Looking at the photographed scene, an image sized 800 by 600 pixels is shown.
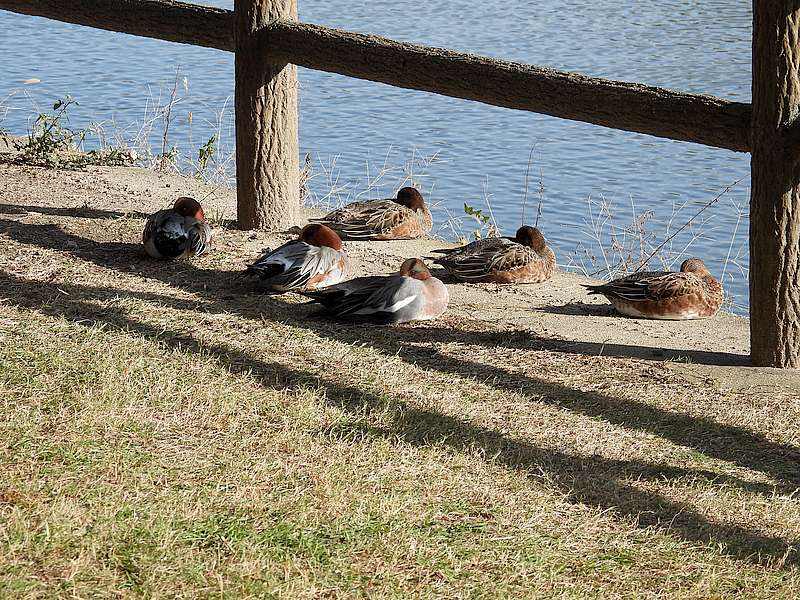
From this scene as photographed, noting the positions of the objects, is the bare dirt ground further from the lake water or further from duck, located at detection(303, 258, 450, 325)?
the lake water

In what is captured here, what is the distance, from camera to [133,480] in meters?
3.95

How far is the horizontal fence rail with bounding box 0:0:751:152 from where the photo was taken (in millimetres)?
5824

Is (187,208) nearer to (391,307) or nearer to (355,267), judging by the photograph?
(355,267)

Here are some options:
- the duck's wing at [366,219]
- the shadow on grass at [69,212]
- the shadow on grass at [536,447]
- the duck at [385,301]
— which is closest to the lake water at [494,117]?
the duck's wing at [366,219]

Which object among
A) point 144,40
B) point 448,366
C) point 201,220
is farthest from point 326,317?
point 144,40

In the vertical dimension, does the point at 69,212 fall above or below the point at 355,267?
above

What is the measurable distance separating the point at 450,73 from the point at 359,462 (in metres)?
3.26

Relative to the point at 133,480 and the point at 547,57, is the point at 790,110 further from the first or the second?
the point at 547,57

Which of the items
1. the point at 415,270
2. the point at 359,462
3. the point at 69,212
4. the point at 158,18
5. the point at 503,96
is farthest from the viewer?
the point at 69,212

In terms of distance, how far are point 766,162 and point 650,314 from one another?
145 cm

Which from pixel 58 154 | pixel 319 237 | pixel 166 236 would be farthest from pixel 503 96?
pixel 58 154

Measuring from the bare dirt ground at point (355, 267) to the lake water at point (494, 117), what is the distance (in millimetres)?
2172

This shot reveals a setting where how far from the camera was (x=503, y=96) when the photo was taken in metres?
6.63

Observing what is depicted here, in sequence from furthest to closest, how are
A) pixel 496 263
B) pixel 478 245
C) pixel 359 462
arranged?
1. pixel 478 245
2. pixel 496 263
3. pixel 359 462
